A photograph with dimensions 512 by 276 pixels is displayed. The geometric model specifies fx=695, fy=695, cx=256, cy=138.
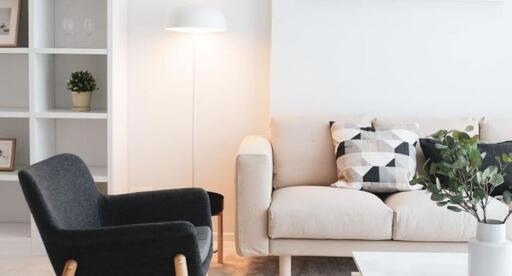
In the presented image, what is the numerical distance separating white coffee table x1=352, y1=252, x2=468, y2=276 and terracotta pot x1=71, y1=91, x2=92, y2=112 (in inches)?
80.4

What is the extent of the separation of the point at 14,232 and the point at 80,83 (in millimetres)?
964

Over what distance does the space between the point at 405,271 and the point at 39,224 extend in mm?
1284

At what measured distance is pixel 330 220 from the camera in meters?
3.23

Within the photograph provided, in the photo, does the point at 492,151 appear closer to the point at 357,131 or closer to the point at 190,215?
the point at 357,131

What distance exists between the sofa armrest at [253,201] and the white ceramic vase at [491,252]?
1.26 metres

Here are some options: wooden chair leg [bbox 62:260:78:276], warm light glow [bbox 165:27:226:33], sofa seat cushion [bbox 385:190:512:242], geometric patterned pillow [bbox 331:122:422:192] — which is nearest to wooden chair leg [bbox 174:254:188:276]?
wooden chair leg [bbox 62:260:78:276]

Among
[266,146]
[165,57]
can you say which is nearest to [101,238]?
[266,146]

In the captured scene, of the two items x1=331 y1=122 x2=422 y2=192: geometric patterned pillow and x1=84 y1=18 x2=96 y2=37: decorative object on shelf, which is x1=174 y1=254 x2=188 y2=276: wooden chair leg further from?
x1=84 y1=18 x2=96 y2=37: decorative object on shelf

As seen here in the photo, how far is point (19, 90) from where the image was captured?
4.29 m

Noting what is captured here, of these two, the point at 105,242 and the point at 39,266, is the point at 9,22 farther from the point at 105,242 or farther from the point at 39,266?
the point at 105,242

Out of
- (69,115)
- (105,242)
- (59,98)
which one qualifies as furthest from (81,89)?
(105,242)

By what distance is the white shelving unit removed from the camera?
392 centimetres

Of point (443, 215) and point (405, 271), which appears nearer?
point (405, 271)

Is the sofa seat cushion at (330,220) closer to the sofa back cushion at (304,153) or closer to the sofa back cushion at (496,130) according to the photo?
the sofa back cushion at (304,153)
